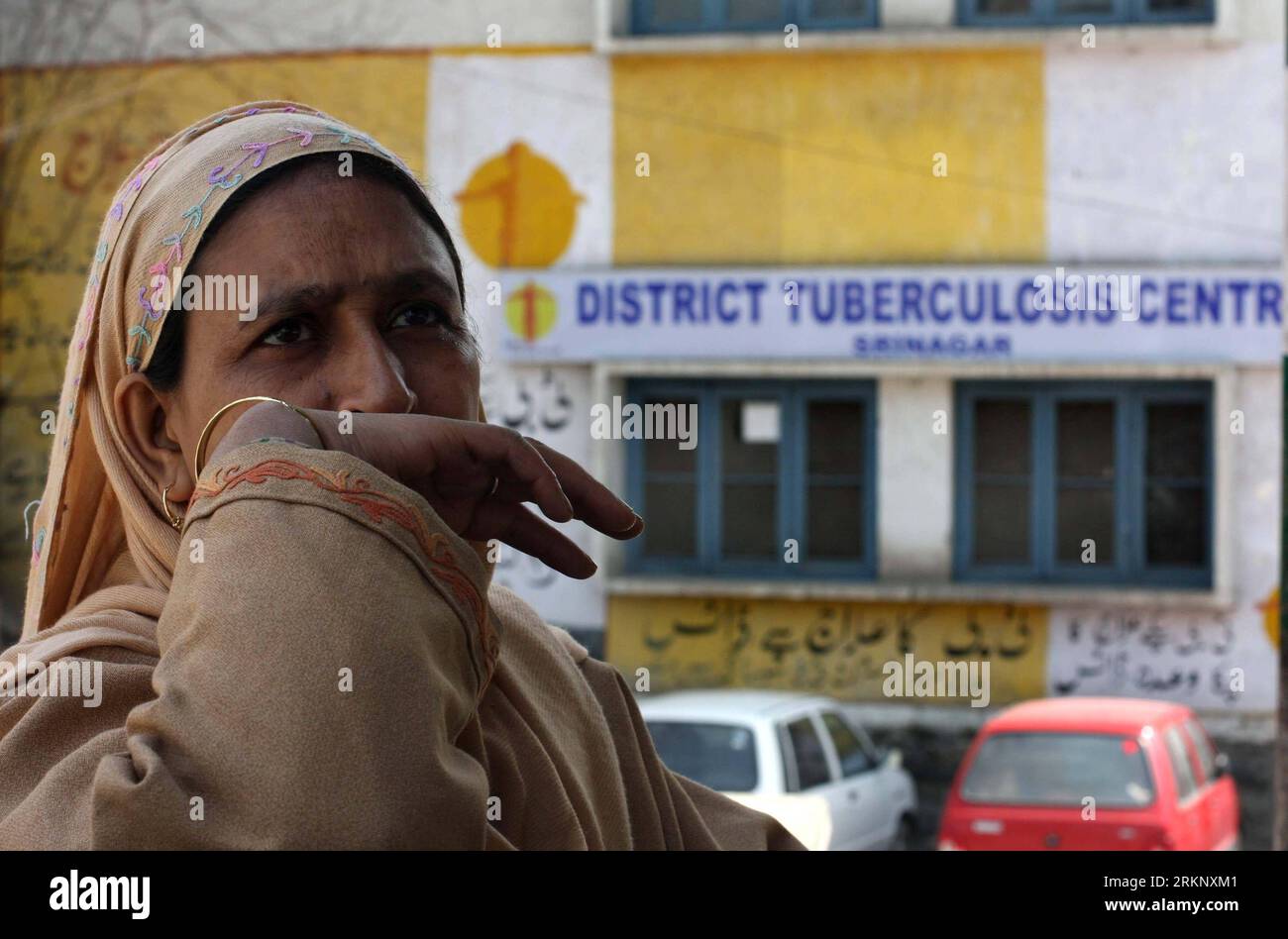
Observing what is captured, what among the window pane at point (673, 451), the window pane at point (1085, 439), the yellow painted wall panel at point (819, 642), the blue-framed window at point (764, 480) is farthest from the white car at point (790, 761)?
the window pane at point (1085, 439)

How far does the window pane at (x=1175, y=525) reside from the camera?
11172 mm

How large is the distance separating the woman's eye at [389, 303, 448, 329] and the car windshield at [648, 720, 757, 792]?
7090 mm

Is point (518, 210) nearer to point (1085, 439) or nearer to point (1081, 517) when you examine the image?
point (1085, 439)

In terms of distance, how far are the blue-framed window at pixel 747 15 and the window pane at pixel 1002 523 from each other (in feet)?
10.5

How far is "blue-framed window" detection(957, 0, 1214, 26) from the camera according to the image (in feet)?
36.6

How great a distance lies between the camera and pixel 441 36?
1196 cm

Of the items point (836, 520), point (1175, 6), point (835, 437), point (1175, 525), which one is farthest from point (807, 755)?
point (1175, 6)

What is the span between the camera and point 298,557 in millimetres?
860

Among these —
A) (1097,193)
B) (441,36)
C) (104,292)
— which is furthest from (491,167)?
(104,292)

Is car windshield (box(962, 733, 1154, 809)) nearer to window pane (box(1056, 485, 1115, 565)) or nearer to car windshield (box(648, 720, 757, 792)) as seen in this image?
car windshield (box(648, 720, 757, 792))

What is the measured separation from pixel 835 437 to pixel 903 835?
113 inches

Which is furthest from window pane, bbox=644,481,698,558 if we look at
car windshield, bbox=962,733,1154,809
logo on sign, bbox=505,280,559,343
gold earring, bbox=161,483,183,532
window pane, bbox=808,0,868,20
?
gold earring, bbox=161,483,183,532

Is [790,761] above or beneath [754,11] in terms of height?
beneath

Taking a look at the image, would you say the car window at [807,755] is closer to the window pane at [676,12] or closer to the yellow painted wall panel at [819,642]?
the yellow painted wall panel at [819,642]
